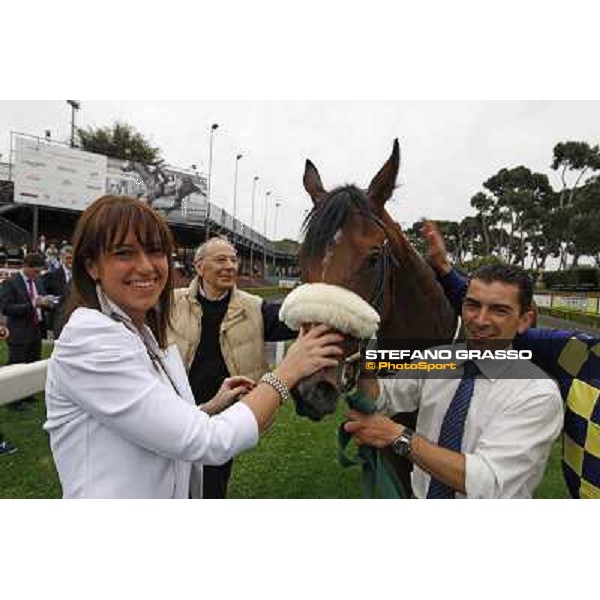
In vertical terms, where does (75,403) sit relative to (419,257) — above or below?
below

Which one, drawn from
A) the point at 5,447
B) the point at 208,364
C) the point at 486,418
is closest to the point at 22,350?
the point at 5,447

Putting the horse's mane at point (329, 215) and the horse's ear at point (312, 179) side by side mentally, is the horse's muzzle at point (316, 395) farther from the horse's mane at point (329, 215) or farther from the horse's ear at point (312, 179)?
the horse's ear at point (312, 179)

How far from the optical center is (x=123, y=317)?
1186 mm

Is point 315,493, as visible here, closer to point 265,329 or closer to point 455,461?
point 265,329

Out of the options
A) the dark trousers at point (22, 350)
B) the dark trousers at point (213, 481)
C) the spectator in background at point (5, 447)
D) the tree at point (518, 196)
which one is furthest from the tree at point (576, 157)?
the dark trousers at point (22, 350)

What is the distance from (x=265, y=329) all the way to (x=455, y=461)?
1330 millimetres

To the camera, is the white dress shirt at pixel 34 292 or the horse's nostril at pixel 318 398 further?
the white dress shirt at pixel 34 292

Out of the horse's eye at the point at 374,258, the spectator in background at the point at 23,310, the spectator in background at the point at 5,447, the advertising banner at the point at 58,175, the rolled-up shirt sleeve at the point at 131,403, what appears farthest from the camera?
the spectator in background at the point at 23,310

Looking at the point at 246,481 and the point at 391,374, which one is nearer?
the point at 391,374

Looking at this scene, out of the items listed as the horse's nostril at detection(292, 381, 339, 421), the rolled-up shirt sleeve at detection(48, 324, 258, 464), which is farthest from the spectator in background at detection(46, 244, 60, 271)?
the horse's nostril at detection(292, 381, 339, 421)

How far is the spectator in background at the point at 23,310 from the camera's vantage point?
16.0 feet

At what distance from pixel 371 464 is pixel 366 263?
0.67 meters

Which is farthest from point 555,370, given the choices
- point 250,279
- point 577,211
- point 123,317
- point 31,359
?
point 31,359

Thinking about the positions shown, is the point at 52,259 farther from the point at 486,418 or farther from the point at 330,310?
the point at 486,418
